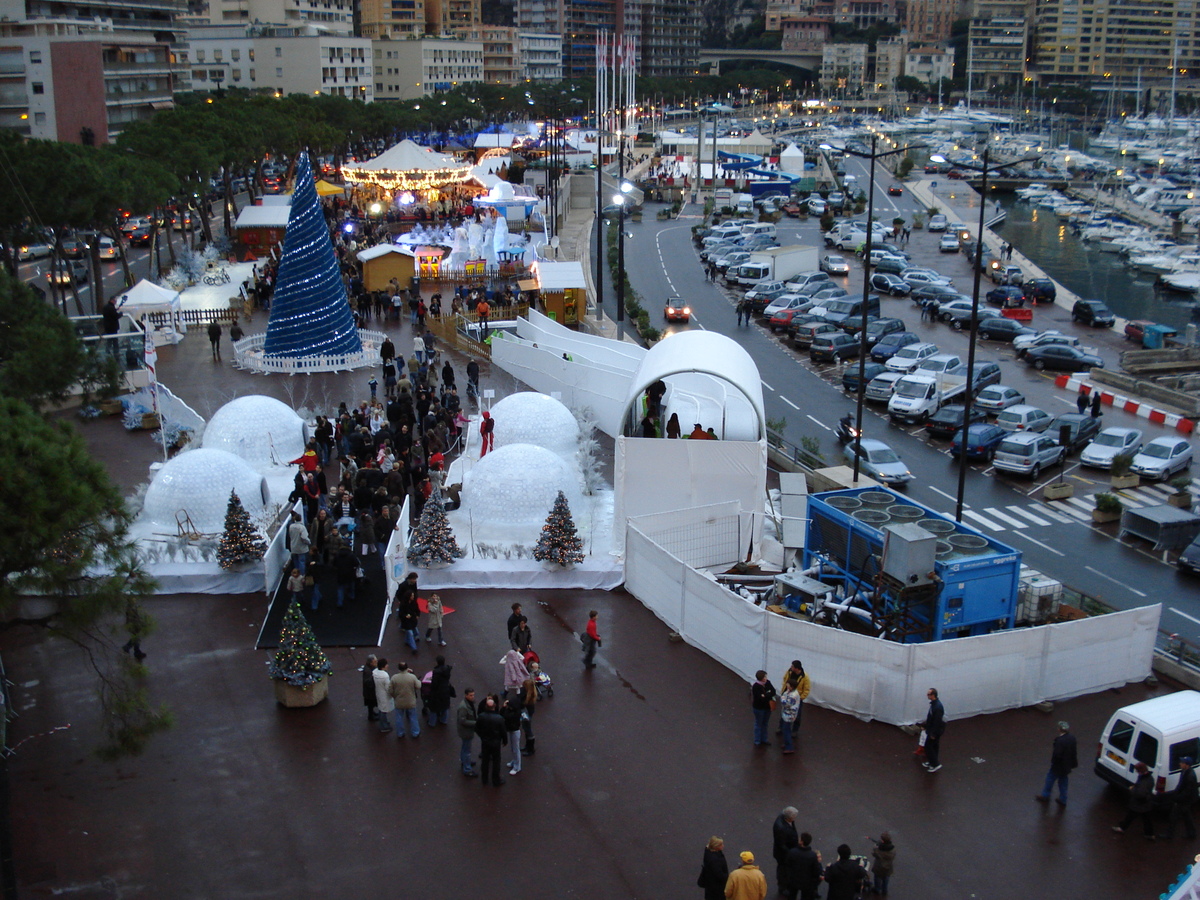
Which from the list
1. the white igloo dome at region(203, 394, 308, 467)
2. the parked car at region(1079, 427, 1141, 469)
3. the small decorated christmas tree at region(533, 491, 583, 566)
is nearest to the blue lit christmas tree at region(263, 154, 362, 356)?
the white igloo dome at region(203, 394, 308, 467)

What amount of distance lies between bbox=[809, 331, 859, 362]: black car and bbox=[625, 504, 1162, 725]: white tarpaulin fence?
976 inches

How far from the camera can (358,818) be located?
1223 centimetres

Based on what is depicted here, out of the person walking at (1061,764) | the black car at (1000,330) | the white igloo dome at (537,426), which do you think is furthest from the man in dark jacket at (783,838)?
the black car at (1000,330)

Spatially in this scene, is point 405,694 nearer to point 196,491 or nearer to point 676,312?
point 196,491

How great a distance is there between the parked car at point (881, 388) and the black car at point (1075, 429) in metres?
5.08

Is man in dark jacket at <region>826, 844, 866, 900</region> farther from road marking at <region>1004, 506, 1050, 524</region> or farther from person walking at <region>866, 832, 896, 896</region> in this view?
road marking at <region>1004, 506, 1050, 524</region>

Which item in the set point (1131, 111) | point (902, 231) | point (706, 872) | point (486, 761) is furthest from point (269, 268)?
point (1131, 111)

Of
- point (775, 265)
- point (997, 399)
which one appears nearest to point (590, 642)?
point (997, 399)

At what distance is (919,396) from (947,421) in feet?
6.90

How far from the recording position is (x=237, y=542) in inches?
692

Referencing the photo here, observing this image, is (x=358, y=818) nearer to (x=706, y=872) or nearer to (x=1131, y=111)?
(x=706, y=872)

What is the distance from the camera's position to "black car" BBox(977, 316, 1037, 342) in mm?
43000

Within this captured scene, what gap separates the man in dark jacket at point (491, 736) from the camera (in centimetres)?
1250

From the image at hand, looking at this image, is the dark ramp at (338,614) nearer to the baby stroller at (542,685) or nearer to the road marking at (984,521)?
the baby stroller at (542,685)
